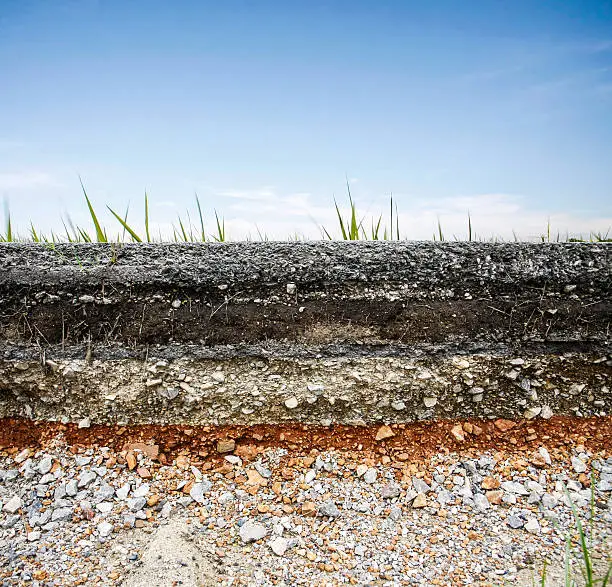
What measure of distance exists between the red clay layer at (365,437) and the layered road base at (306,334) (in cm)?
4

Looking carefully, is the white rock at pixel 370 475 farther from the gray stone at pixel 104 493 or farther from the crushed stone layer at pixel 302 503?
the gray stone at pixel 104 493

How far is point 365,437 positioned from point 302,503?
12.8 inches

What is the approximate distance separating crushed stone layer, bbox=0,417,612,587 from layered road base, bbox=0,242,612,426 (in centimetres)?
8

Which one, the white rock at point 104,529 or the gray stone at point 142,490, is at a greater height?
the gray stone at point 142,490

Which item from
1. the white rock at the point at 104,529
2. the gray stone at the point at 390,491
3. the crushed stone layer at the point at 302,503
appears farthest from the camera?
the gray stone at the point at 390,491

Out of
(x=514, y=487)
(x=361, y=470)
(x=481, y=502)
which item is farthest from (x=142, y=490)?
(x=514, y=487)

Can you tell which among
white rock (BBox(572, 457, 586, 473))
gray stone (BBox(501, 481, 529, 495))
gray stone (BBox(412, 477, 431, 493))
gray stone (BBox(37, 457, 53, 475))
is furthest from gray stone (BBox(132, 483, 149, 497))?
white rock (BBox(572, 457, 586, 473))

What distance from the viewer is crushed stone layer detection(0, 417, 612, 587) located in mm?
1336

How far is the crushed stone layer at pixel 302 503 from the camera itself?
1336 mm

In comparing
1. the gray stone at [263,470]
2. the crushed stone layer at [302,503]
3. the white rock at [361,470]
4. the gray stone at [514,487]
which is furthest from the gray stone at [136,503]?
the gray stone at [514,487]

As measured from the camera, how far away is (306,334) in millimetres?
1688

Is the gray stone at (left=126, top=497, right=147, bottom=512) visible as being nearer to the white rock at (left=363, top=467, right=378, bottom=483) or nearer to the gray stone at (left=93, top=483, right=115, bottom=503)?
the gray stone at (left=93, top=483, right=115, bottom=503)

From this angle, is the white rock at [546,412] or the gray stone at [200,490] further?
the white rock at [546,412]

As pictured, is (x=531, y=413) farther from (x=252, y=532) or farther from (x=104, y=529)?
(x=104, y=529)
